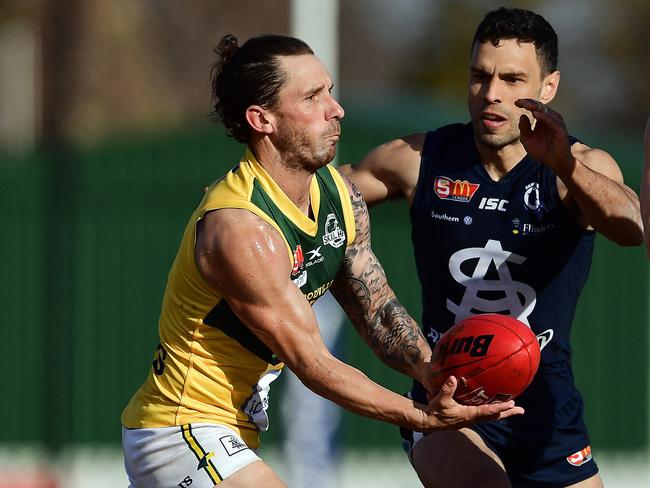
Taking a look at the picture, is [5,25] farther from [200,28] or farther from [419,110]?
[419,110]

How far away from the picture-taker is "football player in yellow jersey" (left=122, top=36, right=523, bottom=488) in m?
5.23

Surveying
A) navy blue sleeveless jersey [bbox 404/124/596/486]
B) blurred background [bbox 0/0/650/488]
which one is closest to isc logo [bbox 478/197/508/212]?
navy blue sleeveless jersey [bbox 404/124/596/486]

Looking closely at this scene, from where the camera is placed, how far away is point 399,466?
Answer: 40.4ft

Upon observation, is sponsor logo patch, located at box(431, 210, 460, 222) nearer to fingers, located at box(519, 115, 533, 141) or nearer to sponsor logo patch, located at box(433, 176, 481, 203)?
sponsor logo patch, located at box(433, 176, 481, 203)

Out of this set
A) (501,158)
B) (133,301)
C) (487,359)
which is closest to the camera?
(487,359)

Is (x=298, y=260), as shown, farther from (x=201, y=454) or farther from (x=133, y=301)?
(x=133, y=301)

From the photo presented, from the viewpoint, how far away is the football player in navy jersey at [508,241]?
614cm

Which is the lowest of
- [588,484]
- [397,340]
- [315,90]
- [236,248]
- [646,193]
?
[588,484]

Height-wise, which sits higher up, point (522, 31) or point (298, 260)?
point (522, 31)

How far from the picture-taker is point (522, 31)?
617cm

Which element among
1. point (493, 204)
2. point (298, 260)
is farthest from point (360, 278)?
point (493, 204)

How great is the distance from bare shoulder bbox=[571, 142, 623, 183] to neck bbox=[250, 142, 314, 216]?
4.58ft

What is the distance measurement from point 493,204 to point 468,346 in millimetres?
1177

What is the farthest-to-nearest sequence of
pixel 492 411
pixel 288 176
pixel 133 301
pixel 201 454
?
pixel 133 301
pixel 288 176
pixel 201 454
pixel 492 411
